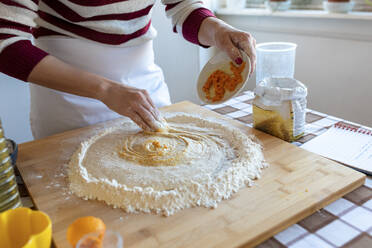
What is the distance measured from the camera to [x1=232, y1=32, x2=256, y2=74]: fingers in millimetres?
1026

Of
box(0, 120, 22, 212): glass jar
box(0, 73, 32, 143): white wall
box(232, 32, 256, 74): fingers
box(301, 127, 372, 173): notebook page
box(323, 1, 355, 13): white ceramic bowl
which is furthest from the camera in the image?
box(0, 73, 32, 143): white wall

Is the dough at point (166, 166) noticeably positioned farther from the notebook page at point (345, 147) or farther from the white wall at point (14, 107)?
the white wall at point (14, 107)

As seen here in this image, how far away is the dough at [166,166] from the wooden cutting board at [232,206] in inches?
1.1

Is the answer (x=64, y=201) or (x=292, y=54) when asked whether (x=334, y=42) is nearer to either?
(x=292, y=54)

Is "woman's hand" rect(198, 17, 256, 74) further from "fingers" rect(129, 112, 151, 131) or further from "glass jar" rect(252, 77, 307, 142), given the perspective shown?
"fingers" rect(129, 112, 151, 131)

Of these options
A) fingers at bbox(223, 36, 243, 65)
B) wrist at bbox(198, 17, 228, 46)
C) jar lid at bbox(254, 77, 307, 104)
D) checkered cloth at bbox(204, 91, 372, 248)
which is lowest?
checkered cloth at bbox(204, 91, 372, 248)

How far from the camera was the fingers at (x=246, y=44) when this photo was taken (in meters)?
1.03

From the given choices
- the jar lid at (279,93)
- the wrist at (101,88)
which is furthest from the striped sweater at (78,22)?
the jar lid at (279,93)

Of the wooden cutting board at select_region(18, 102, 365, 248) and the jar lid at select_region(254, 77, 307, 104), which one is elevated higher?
the jar lid at select_region(254, 77, 307, 104)

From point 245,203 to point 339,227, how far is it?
189mm

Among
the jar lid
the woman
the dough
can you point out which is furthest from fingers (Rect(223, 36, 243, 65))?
the dough

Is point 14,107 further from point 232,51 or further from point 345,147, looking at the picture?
point 345,147

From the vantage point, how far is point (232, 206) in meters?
0.71

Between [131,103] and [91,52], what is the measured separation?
1.17 ft
